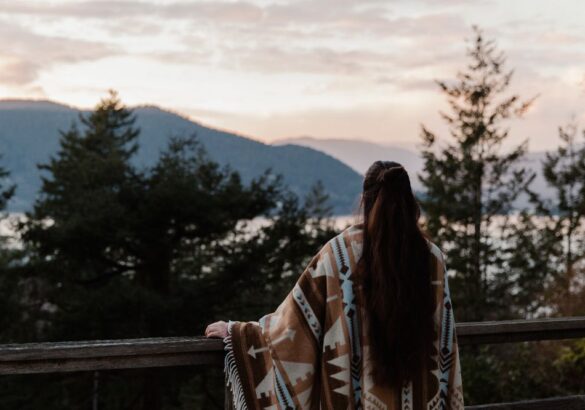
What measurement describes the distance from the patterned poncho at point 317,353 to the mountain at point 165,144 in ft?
245

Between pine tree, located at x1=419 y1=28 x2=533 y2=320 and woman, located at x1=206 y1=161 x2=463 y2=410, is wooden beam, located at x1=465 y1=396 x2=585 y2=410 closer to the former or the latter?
woman, located at x1=206 y1=161 x2=463 y2=410

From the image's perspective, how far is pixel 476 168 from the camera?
21500 mm

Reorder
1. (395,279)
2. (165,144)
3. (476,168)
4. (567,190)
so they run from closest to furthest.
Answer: (395,279), (476,168), (567,190), (165,144)

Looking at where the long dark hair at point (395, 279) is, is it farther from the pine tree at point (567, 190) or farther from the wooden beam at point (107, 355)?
the pine tree at point (567, 190)

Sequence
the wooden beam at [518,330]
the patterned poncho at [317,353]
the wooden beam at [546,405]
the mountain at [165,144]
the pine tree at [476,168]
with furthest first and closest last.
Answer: the mountain at [165,144] → the pine tree at [476,168] → the wooden beam at [546,405] → the wooden beam at [518,330] → the patterned poncho at [317,353]

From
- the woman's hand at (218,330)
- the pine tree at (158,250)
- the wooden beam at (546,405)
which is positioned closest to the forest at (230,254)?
the pine tree at (158,250)

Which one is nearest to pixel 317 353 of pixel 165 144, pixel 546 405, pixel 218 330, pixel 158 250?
pixel 218 330

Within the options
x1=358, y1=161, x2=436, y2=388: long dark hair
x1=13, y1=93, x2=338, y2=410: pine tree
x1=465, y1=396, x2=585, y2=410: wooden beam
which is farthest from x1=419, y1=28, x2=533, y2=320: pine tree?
x1=358, y1=161, x2=436, y2=388: long dark hair

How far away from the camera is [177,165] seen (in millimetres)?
17969

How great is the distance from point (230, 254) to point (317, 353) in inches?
598

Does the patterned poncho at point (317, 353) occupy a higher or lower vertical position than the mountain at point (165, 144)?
lower

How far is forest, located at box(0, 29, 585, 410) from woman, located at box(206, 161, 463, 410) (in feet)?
22.4

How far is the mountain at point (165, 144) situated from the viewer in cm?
9856

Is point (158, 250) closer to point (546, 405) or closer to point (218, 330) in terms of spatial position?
point (546, 405)
